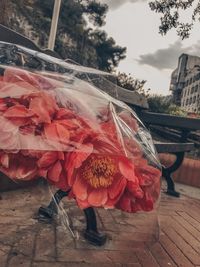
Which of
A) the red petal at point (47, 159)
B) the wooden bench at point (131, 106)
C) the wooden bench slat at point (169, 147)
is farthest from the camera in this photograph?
the wooden bench slat at point (169, 147)

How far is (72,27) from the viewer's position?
27203 millimetres

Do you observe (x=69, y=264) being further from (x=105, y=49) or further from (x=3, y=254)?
(x=105, y=49)

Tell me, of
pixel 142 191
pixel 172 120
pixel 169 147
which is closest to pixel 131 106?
pixel 172 120

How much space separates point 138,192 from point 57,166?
7.0 inches

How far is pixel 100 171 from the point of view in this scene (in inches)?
27.7

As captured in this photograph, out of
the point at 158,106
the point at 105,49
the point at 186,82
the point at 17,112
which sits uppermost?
the point at 186,82

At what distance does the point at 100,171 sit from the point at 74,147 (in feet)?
0.24

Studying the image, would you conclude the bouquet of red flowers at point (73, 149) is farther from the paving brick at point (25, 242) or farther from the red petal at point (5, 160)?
the paving brick at point (25, 242)

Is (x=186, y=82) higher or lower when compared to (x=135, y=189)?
higher

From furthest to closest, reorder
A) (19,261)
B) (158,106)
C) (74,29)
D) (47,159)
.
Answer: (74,29) → (158,106) → (19,261) → (47,159)

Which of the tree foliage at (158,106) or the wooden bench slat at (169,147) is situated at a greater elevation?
the tree foliage at (158,106)

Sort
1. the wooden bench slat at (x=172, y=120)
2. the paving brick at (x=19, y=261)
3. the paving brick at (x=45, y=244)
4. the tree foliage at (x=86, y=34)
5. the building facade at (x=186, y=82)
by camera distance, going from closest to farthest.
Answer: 1. the paving brick at (x=19, y=261)
2. the paving brick at (x=45, y=244)
3. the wooden bench slat at (x=172, y=120)
4. the tree foliage at (x=86, y=34)
5. the building facade at (x=186, y=82)

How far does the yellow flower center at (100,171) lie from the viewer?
2.29 feet

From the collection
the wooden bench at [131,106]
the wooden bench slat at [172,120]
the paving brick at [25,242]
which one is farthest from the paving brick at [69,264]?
the wooden bench slat at [172,120]
